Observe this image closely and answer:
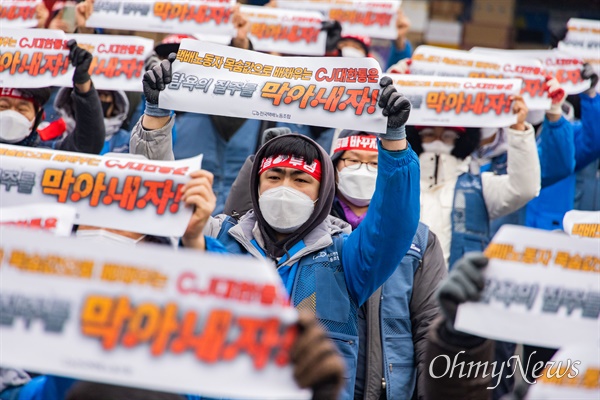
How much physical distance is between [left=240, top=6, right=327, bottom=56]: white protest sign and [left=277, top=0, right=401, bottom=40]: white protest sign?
0.49 meters

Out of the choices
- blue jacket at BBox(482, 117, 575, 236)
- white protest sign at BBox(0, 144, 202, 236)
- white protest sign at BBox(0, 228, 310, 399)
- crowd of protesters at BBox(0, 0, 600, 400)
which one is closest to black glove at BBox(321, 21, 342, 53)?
crowd of protesters at BBox(0, 0, 600, 400)

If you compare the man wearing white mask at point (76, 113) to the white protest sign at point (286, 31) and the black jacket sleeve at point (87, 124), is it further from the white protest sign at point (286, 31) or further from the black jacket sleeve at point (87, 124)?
the white protest sign at point (286, 31)

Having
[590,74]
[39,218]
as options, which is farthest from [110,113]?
[590,74]

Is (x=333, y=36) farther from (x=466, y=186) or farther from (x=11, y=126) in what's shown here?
(x=11, y=126)

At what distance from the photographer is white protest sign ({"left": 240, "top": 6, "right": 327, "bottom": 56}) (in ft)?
20.8

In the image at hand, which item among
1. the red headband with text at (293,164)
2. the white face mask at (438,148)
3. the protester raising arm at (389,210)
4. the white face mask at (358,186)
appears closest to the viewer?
the protester raising arm at (389,210)

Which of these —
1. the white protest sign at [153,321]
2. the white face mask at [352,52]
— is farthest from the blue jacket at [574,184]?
the white protest sign at [153,321]

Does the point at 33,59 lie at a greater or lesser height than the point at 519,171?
greater

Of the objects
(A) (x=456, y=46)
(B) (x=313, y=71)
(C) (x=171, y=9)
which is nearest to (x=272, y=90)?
(B) (x=313, y=71)

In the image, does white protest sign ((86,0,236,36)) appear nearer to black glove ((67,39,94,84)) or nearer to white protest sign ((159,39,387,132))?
black glove ((67,39,94,84))

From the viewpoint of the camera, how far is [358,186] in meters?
4.58

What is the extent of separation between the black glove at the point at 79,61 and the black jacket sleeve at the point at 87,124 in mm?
68

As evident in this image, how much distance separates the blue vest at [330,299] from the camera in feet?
12.1

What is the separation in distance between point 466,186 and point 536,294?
2604mm
